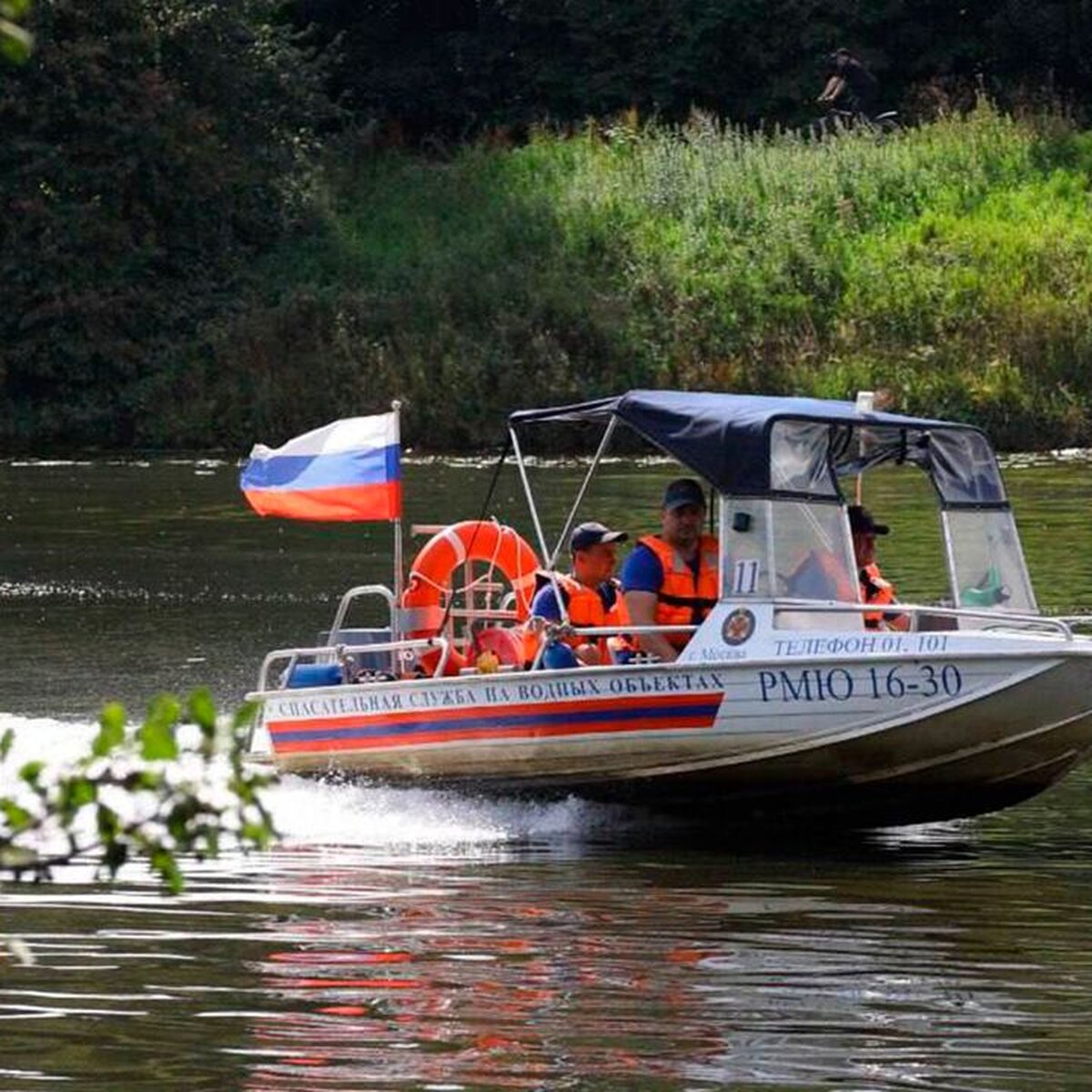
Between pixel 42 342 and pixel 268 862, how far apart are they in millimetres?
29645

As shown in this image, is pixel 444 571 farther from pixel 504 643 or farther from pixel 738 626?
pixel 738 626

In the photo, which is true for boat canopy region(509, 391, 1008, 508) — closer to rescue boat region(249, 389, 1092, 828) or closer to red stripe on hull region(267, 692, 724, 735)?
rescue boat region(249, 389, 1092, 828)

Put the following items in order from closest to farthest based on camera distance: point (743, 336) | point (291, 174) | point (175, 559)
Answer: point (175, 559) < point (743, 336) < point (291, 174)

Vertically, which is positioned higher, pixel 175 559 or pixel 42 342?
pixel 42 342

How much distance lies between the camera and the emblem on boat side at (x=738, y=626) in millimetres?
13188

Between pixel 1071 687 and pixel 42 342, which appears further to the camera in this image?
pixel 42 342

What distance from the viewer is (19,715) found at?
58.2 feet

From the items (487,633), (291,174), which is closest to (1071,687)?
→ (487,633)

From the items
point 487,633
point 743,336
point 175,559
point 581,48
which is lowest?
point 487,633

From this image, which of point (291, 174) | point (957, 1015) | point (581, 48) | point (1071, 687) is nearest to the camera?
point (957, 1015)

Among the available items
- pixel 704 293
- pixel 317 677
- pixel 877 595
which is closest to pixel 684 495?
pixel 877 595

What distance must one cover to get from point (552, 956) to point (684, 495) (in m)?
3.61

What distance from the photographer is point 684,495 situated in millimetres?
13719

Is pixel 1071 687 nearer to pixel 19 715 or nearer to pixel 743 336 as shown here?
pixel 19 715
